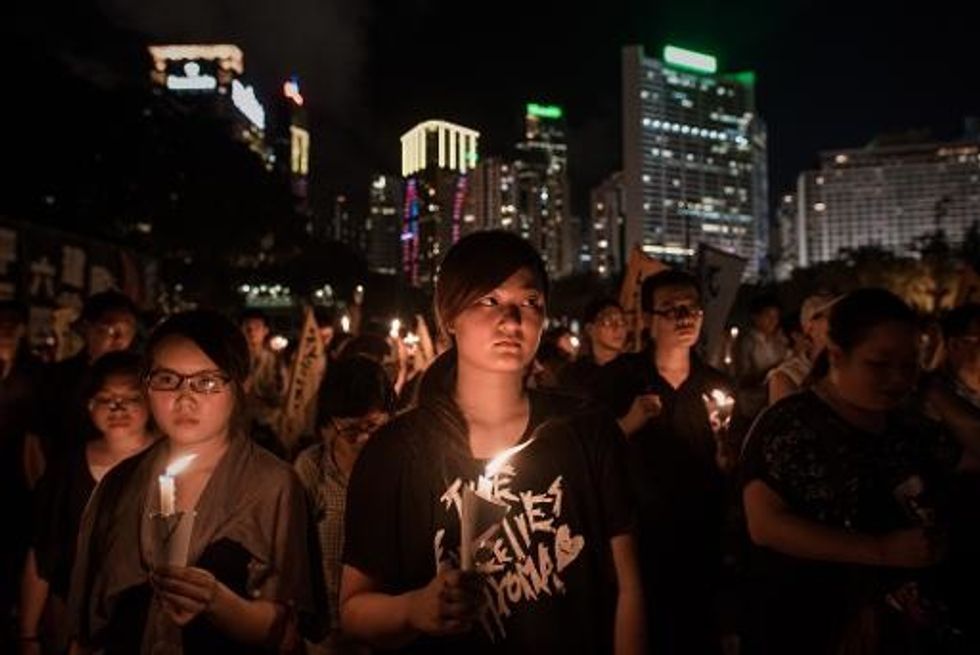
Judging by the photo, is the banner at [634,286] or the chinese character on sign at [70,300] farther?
Result: the chinese character on sign at [70,300]

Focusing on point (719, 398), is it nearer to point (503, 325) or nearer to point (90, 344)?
point (503, 325)

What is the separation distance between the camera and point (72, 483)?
3559mm

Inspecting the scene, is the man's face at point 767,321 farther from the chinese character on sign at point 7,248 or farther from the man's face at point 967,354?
the chinese character on sign at point 7,248

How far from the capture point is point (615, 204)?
14550 cm

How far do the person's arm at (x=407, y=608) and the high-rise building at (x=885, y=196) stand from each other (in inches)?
5716

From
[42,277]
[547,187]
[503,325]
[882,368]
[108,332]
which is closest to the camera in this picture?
[503,325]

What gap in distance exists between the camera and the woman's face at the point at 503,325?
230 cm

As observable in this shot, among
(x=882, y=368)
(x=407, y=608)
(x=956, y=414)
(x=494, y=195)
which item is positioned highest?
(x=494, y=195)

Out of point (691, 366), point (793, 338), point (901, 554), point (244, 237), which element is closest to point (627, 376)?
point (691, 366)

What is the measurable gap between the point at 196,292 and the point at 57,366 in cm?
3817

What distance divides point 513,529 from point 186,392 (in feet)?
4.01

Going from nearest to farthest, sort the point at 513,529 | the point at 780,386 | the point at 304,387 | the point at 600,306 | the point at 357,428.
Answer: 1. the point at 513,529
2. the point at 357,428
3. the point at 780,386
4. the point at 600,306
5. the point at 304,387

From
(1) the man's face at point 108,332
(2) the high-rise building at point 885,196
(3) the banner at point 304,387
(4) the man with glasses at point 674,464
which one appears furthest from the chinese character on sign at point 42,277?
(2) the high-rise building at point 885,196

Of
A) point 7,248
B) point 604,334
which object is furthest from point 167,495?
point 7,248
